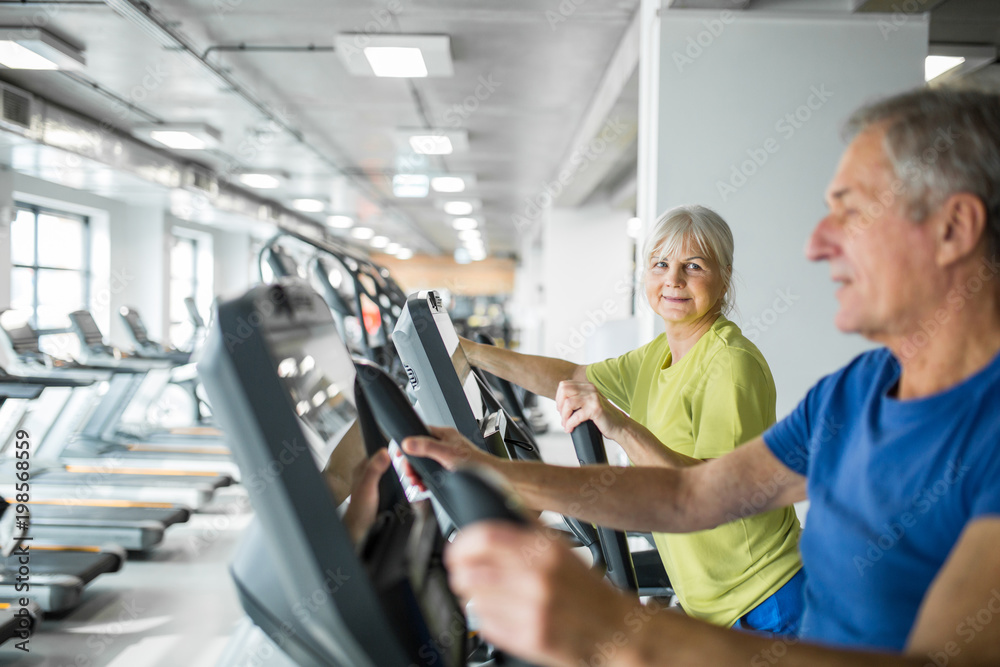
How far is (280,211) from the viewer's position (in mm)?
13000

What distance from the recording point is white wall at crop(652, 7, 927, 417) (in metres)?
3.30

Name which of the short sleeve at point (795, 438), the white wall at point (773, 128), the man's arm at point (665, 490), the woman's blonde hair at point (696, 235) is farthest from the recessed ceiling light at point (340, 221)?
the short sleeve at point (795, 438)

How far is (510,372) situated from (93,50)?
4706 millimetres

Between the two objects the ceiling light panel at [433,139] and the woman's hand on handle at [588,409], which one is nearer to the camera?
the woman's hand on handle at [588,409]

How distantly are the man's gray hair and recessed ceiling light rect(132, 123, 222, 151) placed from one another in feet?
23.5

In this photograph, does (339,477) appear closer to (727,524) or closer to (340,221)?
(727,524)

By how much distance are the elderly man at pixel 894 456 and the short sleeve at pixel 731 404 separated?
401 millimetres

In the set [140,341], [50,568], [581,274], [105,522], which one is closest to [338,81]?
[140,341]

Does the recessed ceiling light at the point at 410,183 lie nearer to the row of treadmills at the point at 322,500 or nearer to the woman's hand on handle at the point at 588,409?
the woman's hand on handle at the point at 588,409

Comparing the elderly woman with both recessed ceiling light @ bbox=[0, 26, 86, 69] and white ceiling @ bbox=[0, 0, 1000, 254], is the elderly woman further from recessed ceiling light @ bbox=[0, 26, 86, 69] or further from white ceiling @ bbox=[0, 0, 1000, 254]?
recessed ceiling light @ bbox=[0, 26, 86, 69]

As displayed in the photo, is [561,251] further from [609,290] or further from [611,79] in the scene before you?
[611,79]

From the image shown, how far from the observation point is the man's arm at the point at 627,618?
58 cm

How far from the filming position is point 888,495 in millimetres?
881

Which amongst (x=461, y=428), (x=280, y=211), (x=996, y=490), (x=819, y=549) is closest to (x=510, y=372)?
(x=461, y=428)
